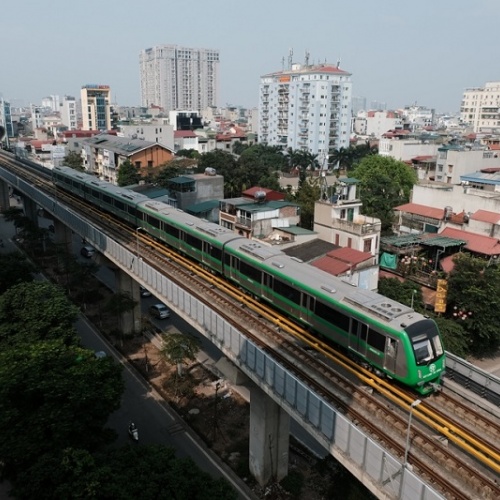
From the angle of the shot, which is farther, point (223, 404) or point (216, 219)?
point (216, 219)

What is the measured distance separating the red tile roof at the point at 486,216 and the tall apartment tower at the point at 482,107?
365 feet

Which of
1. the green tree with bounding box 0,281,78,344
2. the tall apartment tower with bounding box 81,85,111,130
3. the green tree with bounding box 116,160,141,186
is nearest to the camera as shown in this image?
the green tree with bounding box 0,281,78,344

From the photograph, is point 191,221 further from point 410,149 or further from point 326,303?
point 410,149

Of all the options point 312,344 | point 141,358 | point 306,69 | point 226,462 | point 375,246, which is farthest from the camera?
point 306,69

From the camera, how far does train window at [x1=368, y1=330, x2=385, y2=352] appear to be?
18156 millimetres

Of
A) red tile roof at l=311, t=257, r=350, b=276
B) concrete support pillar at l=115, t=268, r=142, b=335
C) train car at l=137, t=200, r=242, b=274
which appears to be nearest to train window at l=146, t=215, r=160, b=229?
train car at l=137, t=200, r=242, b=274

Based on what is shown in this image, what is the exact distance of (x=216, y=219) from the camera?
181 feet

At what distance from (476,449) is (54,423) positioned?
1467 centimetres

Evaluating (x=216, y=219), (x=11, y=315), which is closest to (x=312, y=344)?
(x=11, y=315)

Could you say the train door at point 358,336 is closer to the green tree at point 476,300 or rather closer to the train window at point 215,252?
the train window at point 215,252

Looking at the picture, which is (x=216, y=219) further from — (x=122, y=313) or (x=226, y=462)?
(x=226, y=462)

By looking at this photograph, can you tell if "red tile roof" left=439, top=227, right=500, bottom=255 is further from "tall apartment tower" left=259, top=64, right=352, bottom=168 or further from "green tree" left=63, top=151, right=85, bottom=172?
"green tree" left=63, top=151, right=85, bottom=172

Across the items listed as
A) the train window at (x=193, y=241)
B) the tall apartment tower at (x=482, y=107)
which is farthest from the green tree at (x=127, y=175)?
the tall apartment tower at (x=482, y=107)

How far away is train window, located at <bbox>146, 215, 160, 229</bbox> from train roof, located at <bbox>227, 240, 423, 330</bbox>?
10.3 metres
